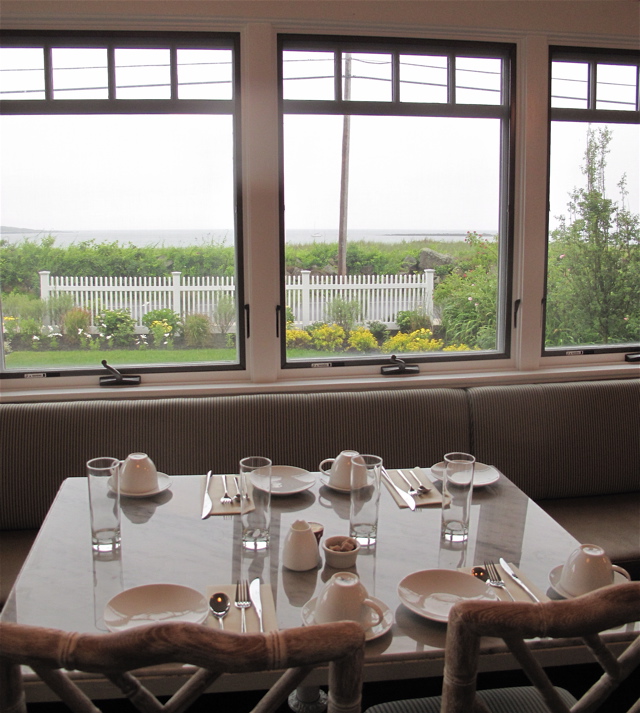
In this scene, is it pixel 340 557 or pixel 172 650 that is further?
pixel 340 557

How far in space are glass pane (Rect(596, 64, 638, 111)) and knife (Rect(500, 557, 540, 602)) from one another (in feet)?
9.00

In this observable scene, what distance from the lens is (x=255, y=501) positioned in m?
1.55

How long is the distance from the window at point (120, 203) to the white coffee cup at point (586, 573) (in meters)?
2.02

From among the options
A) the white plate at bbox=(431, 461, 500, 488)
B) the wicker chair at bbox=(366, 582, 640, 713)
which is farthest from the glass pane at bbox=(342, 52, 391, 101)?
the wicker chair at bbox=(366, 582, 640, 713)

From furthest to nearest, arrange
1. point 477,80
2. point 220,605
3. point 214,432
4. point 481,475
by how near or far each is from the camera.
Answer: point 477,80 → point 214,432 → point 481,475 → point 220,605

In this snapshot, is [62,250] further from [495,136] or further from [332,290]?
[495,136]

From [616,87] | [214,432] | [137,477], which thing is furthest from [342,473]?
[616,87]

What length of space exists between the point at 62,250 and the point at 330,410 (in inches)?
56.0

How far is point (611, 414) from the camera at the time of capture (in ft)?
10.1

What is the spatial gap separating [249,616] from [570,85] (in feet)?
10.1

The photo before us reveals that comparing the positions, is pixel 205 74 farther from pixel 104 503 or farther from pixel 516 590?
pixel 516 590

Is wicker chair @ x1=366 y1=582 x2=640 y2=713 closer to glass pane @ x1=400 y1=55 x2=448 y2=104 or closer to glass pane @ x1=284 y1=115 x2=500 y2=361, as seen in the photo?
glass pane @ x1=284 y1=115 x2=500 y2=361

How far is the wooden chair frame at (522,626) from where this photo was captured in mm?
836

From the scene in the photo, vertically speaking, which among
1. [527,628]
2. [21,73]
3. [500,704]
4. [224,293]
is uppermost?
[21,73]
